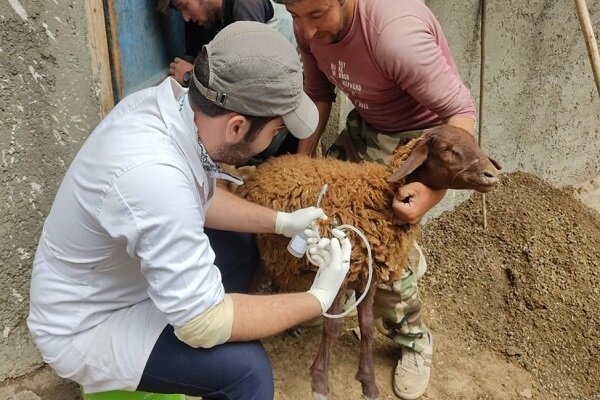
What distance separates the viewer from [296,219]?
2.49 metres

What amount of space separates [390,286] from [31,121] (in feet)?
5.70

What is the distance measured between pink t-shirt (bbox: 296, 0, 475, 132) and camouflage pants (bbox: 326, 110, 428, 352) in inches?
4.1

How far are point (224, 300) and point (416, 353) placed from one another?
1.57 metres

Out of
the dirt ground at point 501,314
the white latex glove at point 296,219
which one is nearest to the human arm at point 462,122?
the white latex glove at point 296,219

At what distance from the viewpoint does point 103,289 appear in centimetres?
198

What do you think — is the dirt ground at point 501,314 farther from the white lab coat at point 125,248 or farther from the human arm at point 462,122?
→ the human arm at point 462,122

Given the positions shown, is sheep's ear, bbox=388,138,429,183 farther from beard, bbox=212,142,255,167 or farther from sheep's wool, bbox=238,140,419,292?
beard, bbox=212,142,255,167

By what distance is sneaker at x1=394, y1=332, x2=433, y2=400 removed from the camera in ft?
9.95

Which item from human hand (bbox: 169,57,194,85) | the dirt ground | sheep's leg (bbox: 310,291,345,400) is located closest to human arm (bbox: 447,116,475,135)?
sheep's leg (bbox: 310,291,345,400)

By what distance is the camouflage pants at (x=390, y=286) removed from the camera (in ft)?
9.60

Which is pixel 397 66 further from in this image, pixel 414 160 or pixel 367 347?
pixel 367 347

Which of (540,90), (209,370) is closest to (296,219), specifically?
(209,370)

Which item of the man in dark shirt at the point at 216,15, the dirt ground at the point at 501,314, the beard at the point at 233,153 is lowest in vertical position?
the dirt ground at the point at 501,314

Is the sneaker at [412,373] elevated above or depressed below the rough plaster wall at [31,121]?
below
